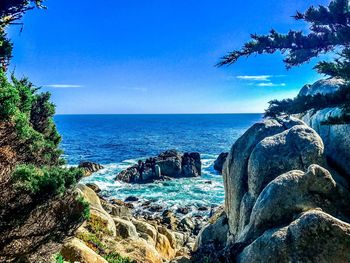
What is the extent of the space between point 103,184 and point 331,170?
4349 centimetres

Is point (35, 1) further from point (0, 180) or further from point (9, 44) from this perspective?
point (0, 180)

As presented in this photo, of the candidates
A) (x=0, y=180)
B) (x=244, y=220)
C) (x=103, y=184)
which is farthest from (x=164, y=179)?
(x=0, y=180)

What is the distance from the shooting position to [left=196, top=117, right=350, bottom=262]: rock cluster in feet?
25.9

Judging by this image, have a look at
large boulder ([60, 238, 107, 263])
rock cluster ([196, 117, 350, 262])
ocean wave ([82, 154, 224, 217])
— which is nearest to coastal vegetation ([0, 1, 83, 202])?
large boulder ([60, 238, 107, 263])

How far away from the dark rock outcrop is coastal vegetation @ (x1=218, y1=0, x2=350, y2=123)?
45.7 metres

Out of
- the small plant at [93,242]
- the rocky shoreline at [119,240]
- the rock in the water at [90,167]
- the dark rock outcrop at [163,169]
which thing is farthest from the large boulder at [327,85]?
the rock in the water at [90,167]

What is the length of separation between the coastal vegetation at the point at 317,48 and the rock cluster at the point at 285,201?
8.37 feet

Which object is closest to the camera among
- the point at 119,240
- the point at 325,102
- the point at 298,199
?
the point at 325,102

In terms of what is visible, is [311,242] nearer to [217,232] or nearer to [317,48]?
[317,48]

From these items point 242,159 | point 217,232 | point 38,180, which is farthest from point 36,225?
point 217,232

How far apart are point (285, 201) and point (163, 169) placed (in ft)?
157

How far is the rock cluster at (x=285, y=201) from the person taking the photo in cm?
790

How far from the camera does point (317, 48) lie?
9281 millimetres

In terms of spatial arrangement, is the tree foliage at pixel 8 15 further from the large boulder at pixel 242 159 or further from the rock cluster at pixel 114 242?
the large boulder at pixel 242 159
